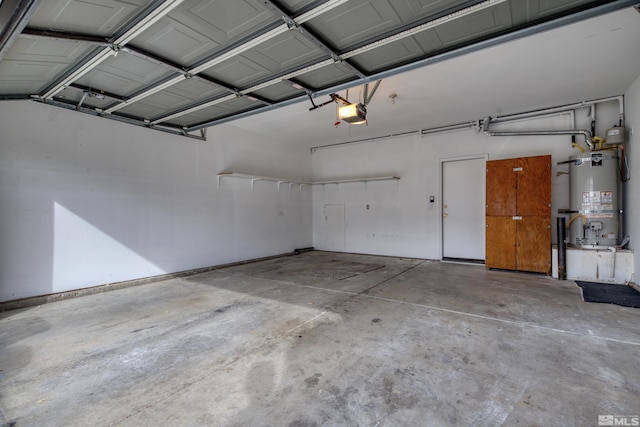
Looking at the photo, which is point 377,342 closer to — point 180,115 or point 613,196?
point 180,115

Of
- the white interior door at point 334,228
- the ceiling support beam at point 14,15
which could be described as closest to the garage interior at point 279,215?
the ceiling support beam at point 14,15

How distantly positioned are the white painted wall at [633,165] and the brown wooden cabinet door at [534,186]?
0.99 meters

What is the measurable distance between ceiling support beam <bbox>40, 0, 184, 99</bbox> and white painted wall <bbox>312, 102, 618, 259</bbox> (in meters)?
5.98

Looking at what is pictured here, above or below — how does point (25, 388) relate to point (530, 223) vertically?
below

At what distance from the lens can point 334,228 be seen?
8.55m

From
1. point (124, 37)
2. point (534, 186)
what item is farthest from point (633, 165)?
point (124, 37)

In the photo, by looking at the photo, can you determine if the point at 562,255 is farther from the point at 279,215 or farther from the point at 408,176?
the point at 279,215

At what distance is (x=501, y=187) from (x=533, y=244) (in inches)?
46.4

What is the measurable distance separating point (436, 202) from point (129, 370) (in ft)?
20.9

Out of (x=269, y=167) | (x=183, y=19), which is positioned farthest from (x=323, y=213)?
(x=183, y=19)

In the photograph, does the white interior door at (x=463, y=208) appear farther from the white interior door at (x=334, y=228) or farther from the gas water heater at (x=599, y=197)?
the white interior door at (x=334, y=228)

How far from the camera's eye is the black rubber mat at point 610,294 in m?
3.67

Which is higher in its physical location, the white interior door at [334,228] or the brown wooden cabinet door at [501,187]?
the brown wooden cabinet door at [501,187]

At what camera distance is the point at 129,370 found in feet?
7.54
